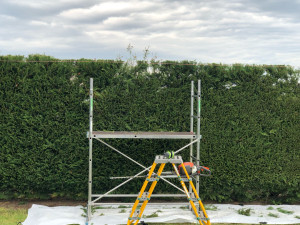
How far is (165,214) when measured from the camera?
6.00 m

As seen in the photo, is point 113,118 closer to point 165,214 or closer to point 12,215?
point 165,214

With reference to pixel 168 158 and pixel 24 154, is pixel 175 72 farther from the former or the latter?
pixel 24 154

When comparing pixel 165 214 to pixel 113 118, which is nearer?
pixel 165 214

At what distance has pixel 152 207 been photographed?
639cm

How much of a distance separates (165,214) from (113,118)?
1.89m

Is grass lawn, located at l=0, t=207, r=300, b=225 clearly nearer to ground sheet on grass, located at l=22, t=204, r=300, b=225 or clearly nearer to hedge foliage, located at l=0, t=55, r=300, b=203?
ground sheet on grass, located at l=22, t=204, r=300, b=225

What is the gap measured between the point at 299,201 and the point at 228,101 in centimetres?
267

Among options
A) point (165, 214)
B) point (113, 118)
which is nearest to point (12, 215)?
point (113, 118)

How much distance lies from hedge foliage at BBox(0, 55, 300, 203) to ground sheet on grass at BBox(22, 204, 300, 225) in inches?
13.6

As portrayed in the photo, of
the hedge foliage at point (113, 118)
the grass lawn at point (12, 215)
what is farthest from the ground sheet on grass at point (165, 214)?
the hedge foliage at point (113, 118)

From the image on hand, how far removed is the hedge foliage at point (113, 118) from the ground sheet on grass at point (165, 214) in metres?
0.35

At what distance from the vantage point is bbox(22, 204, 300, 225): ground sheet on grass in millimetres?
5676

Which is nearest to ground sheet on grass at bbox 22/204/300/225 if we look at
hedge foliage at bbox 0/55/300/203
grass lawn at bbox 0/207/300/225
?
grass lawn at bbox 0/207/300/225

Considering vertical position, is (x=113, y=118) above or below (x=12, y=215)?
above
